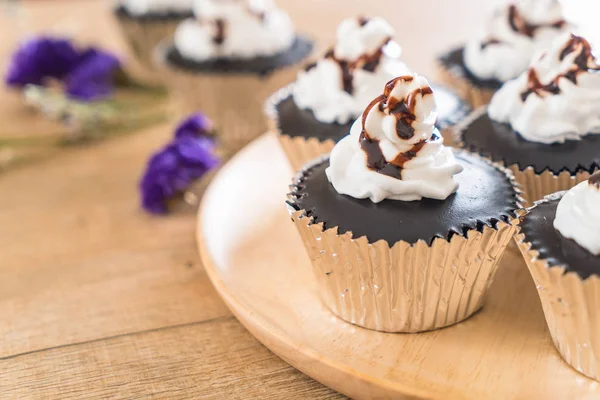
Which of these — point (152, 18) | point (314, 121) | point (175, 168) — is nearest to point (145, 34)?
point (152, 18)

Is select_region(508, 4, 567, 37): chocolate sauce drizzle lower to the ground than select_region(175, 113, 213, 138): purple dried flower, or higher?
higher

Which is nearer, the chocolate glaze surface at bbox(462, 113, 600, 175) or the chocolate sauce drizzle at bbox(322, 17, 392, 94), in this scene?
the chocolate glaze surface at bbox(462, 113, 600, 175)

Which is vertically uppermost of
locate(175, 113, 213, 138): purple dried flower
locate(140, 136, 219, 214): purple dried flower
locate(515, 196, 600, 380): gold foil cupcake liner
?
locate(515, 196, 600, 380): gold foil cupcake liner

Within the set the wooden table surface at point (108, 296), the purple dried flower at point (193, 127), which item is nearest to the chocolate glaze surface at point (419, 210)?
the wooden table surface at point (108, 296)

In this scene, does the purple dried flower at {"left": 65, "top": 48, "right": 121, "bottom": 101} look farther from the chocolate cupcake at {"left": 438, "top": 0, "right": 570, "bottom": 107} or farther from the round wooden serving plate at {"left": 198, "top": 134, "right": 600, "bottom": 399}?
the chocolate cupcake at {"left": 438, "top": 0, "right": 570, "bottom": 107}

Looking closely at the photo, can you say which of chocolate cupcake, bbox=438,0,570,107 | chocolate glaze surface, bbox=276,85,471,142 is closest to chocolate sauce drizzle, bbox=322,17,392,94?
chocolate glaze surface, bbox=276,85,471,142

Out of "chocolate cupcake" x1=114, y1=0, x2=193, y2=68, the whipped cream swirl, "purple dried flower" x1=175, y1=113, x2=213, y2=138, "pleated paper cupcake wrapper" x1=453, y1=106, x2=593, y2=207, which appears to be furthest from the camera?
"chocolate cupcake" x1=114, y1=0, x2=193, y2=68
